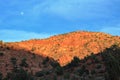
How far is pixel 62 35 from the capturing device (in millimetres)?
99688

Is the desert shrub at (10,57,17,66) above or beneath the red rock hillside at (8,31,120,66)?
beneath

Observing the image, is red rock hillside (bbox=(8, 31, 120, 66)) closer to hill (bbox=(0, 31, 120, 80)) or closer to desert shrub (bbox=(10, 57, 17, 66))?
hill (bbox=(0, 31, 120, 80))

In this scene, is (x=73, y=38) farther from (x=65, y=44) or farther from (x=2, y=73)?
(x=2, y=73)

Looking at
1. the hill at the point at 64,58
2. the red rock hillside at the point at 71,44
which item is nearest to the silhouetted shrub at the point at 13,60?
the hill at the point at 64,58

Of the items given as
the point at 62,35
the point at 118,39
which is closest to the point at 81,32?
the point at 62,35

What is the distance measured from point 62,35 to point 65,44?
7.41 meters

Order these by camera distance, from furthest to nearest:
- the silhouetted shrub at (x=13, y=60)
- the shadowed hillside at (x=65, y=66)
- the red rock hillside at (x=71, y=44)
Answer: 1. the red rock hillside at (x=71, y=44)
2. the silhouetted shrub at (x=13, y=60)
3. the shadowed hillside at (x=65, y=66)

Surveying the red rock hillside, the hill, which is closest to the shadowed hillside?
the hill

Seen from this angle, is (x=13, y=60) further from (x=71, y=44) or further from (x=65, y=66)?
(x=71, y=44)

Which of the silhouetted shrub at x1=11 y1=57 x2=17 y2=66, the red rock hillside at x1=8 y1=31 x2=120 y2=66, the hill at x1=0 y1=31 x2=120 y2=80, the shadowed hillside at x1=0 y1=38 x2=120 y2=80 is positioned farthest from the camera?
the red rock hillside at x1=8 y1=31 x2=120 y2=66

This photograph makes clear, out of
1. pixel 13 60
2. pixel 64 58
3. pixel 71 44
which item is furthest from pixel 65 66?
pixel 71 44

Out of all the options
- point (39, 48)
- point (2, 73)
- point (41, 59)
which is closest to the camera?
point (2, 73)

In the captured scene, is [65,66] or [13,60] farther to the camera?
[13,60]

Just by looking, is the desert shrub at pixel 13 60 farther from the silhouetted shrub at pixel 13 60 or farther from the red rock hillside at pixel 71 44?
the red rock hillside at pixel 71 44
